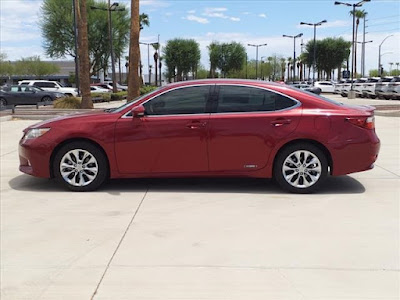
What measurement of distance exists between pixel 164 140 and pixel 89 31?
4974 centimetres

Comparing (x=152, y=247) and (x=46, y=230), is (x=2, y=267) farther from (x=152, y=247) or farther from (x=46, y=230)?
(x=152, y=247)

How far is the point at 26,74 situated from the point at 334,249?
9873 cm

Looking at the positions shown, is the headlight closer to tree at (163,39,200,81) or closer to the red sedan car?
the red sedan car

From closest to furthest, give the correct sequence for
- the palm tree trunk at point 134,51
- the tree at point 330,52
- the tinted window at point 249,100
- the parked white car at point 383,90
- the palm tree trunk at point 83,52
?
1. the tinted window at point 249,100
2. the palm tree trunk at point 134,51
3. the palm tree trunk at point 83,52
4. the parked white car at point 383,90
5. the tree at point 330,52

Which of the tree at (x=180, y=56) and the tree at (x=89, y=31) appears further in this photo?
the tree at (x=180, y=56)

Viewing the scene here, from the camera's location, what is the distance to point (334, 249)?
4.38 metres

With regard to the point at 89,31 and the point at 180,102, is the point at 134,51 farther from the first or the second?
the point at 89,31

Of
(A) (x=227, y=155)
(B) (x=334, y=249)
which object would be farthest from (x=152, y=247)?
(A) (x=227, y=155)

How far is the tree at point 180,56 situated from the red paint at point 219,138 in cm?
7180

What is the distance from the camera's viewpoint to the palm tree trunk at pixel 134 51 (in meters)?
21.3

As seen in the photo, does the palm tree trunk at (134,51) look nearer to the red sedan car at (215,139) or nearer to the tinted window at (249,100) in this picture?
the red sedan car at (215,139)

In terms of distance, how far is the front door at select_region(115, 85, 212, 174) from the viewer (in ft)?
20.7

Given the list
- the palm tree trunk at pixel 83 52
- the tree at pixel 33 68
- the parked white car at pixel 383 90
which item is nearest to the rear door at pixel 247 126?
the palm tree trunk at pixel 83 52

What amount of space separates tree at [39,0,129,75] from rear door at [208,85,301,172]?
4603cm
